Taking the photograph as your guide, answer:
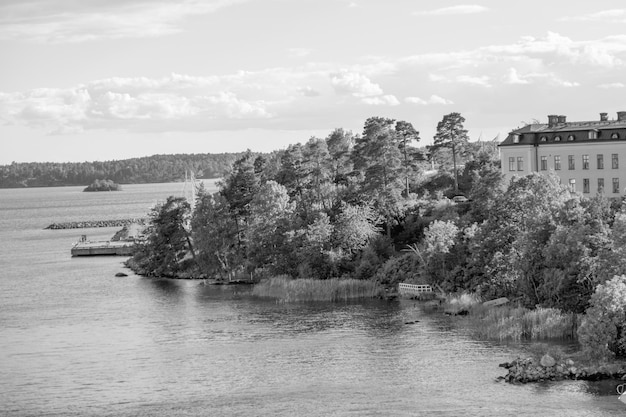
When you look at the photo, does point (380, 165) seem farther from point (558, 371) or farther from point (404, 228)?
point (558, 371)

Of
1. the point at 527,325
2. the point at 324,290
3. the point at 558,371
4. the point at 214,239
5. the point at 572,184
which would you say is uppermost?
the point at 572,184

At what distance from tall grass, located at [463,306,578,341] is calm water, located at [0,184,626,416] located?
84.6 inches

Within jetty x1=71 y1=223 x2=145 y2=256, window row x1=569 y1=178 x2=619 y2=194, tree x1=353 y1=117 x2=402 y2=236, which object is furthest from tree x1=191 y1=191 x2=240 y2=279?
jetty x1=71 y1=223 x2=145 y2=256

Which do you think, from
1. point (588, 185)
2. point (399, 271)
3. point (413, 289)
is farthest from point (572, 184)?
point (413, 289)

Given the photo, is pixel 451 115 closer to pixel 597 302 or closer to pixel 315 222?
pixel 315 222

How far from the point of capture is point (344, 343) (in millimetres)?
68750

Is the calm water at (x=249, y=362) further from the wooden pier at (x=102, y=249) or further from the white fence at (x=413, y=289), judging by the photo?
the wooden pier at (x=102, y=249)

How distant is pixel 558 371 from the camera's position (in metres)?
56.4

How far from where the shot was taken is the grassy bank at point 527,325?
66.7 m

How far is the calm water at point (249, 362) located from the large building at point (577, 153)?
2856cm

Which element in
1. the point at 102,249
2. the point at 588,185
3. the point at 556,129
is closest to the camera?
the point at 588,185

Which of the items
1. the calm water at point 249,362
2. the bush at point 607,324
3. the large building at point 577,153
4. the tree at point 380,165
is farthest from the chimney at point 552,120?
the bush at point 607,324

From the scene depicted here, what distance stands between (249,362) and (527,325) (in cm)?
1884

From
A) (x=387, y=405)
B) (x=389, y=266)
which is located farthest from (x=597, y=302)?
(x=389, y=266)
